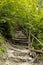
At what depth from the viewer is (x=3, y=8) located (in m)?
13.5

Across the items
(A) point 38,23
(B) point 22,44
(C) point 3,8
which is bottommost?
(B) point 22,44

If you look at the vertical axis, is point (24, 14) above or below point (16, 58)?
above

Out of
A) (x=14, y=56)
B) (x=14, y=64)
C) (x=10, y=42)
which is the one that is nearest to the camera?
(x=14, y=64)

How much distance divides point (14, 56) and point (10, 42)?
3464mm

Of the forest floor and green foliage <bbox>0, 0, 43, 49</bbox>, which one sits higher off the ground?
green foliage <bbox>0, 0, 43, 49</bbox>

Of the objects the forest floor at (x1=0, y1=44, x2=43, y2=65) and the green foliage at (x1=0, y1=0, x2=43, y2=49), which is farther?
the green foliage at (x1=0, y1=0, x2=43, y2=49)

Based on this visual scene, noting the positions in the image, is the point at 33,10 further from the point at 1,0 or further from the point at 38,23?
the point at 1,0

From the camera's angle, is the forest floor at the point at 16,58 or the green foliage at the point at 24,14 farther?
the green foliage at the point at 24,14

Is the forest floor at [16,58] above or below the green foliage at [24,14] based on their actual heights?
below

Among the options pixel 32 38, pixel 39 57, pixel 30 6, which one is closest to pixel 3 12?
pixel 30 6

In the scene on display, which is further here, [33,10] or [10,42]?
[10,42]

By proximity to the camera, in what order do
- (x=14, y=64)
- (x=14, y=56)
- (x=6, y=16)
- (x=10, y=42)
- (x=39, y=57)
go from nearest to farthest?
1. (x=14, y=64)
2. (x=14, y=56)
3. (x=39, y=57)
4. (x=6, y=16)
5. (x=10, y=42)

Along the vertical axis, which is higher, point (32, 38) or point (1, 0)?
point (1, 0)

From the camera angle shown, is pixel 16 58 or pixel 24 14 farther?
pixel 24 14
